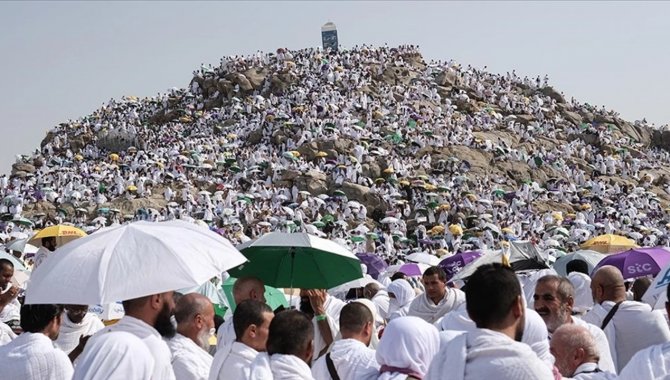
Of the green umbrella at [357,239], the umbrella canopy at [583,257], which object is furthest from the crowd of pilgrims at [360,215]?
the umbrella canopy at [583,257]

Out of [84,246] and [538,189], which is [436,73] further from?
[84,246]

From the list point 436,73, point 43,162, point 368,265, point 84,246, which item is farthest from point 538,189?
point 84,246

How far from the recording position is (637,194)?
4744cm

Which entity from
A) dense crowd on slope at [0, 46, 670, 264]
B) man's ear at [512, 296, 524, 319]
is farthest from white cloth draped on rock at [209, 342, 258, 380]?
dense crowd on slope at [0, 46, 670, 264]

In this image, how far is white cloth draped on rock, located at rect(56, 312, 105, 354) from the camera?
250 inches

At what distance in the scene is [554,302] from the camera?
588cm

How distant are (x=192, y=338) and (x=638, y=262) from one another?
5.94 meters

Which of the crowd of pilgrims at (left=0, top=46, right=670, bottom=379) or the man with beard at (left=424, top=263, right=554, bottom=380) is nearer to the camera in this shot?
the man with beard at (left=424, top=263, right=554, bottom=380)

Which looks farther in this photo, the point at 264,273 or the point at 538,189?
the point at 538,189

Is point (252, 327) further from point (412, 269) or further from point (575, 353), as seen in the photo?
point (412, 269)

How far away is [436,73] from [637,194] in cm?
2042

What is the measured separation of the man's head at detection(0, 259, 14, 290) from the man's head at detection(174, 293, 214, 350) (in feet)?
7.61

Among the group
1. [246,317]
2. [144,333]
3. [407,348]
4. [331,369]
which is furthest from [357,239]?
[144,333]

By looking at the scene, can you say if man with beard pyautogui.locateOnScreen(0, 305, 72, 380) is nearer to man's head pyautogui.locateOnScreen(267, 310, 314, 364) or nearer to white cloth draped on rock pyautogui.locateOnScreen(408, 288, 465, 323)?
man's head pyautogui.locateOnScreen(267, 310, 314, 364)
